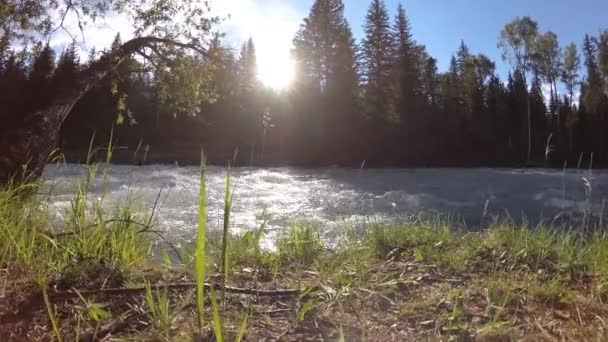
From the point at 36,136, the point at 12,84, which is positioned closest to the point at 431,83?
the point at 12,84

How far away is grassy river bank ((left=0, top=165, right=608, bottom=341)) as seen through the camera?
1612 millimetres

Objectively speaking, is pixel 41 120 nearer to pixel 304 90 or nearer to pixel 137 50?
pixel 137 50

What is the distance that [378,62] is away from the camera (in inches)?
1554

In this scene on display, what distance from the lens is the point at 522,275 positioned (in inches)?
103

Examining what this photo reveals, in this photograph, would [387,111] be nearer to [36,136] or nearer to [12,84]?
[12,84]

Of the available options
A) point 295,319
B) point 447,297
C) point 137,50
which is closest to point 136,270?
point 295,319

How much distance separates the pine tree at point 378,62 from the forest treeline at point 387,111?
9cm

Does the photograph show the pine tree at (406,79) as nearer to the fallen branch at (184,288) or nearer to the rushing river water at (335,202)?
the rushing river water at (335,202)

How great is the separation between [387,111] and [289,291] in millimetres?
35120

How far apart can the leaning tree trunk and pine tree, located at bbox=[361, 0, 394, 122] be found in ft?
103

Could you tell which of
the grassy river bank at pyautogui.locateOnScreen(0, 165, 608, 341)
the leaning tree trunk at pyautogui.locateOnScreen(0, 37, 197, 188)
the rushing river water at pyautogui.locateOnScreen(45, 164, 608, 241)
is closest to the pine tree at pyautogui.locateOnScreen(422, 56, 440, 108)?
the rushing river water at pyautogui.locateOnScreen(45, 164, 608, 241)

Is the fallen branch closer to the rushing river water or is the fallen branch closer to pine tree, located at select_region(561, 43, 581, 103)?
the rushing river water

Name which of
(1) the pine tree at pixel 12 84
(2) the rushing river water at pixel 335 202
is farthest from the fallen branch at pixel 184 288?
(1) the pine tree at pixel 12 84

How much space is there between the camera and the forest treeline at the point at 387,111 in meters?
30.1
